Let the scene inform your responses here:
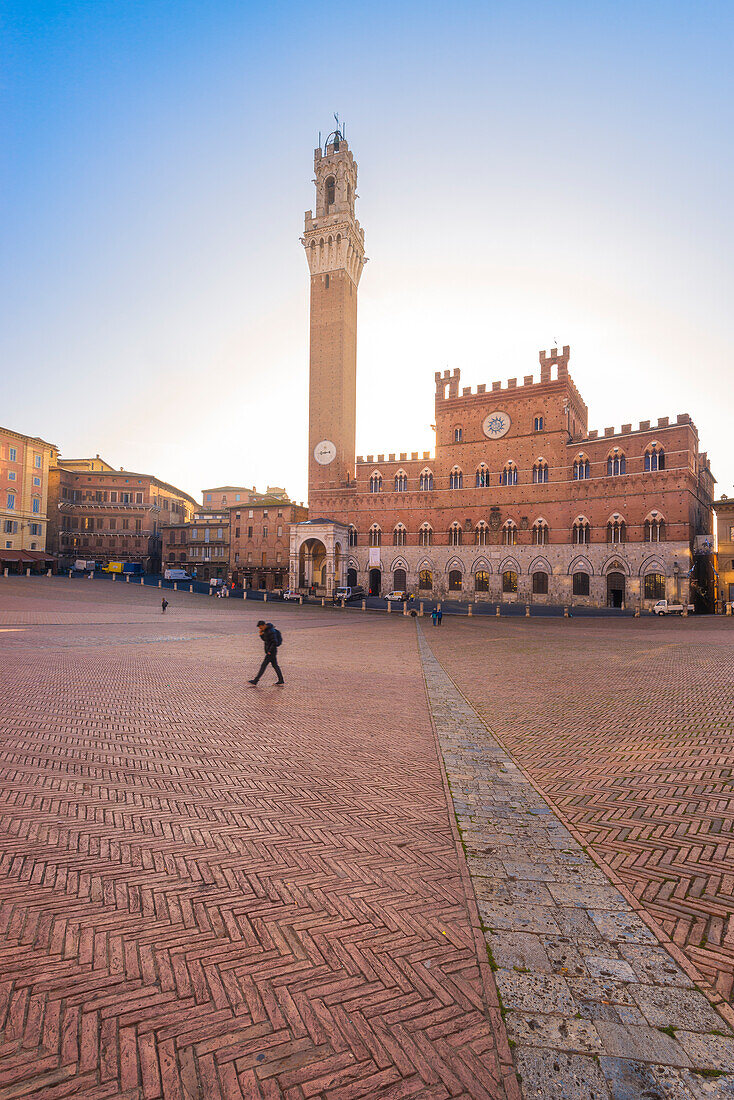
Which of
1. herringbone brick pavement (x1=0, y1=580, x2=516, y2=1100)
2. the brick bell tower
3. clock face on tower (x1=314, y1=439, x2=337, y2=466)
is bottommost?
herringbone brick pavement (x1=0, y1=580, x2=516, y2=1100)

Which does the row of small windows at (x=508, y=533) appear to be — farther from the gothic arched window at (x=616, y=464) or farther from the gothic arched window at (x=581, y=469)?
the gothic arched window at (x=616, y=464)

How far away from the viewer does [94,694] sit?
10109 millimetres

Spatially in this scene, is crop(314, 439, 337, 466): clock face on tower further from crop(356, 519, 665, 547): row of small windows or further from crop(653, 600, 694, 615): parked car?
crop(653, 600, 694, 615): parked car

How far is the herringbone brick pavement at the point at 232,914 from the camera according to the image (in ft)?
8.34

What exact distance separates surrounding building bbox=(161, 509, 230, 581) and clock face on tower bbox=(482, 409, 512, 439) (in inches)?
1319

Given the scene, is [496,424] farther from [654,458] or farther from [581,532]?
[654,458]

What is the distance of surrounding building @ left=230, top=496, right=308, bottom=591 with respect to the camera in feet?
188

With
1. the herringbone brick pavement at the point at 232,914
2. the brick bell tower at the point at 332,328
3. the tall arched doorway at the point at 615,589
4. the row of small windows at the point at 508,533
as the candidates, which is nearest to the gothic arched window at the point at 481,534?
the row of small windows at the point at 508,533

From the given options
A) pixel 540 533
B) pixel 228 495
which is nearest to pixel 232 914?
pixel 540 533

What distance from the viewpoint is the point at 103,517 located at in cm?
6531

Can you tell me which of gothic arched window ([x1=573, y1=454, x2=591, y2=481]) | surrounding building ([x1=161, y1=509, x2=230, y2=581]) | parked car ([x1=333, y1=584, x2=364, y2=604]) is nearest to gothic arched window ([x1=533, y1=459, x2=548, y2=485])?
gothic arched window ([x1=573, y1=454, x2=591, y2=481])

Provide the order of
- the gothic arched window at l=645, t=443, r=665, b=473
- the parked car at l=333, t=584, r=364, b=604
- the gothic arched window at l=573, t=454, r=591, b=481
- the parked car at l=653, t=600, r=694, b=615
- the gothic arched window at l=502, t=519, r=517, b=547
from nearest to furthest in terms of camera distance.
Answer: the parked car at l=653, t=600, r=694, b=615, the gothic arched window at l=645, t=443, r=665, b=473, the gothic arched window at l=573, t=454, r=591, b=481, the parked car at l=333, t=584, r=364, b=604, the gothic arched window at l=502, t=519, r=517, b=547

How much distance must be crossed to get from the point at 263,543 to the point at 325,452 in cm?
1331

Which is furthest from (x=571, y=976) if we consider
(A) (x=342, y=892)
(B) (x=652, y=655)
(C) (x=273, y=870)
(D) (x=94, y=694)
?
(B) (x=652, y=655)
